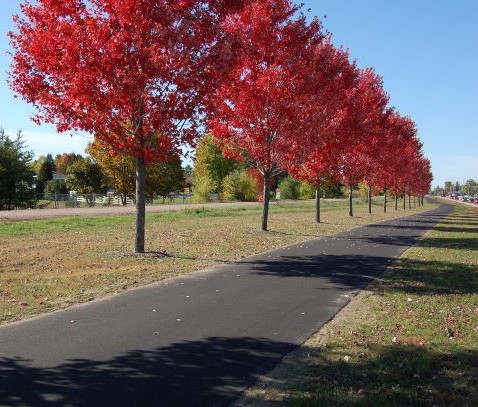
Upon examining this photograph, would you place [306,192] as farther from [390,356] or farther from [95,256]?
[390,356]

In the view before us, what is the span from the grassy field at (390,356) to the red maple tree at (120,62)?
5.99m

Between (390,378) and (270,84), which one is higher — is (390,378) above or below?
below

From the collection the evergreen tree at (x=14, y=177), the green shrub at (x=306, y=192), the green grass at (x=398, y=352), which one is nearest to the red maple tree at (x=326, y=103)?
the green grass at (x=398, y=352)

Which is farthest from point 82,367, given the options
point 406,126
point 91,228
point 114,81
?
point 406,126

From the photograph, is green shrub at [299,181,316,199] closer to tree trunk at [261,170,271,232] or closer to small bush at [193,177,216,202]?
small bush at [193,177,216,202]

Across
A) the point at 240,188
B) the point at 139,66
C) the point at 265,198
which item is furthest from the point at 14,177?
the point at 240,188

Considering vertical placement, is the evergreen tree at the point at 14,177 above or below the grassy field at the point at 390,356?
above

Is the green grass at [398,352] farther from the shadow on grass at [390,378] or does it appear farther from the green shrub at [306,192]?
the green shrub at [306,192]

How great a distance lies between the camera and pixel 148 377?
457cm

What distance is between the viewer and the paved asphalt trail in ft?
14.1

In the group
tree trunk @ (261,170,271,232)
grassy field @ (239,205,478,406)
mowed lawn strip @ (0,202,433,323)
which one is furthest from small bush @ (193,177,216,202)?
grassy field @ (239,205,478,406)

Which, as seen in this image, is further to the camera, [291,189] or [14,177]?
[291,189]

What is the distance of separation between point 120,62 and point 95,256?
4.50m

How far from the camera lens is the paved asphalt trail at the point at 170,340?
4293 mm
